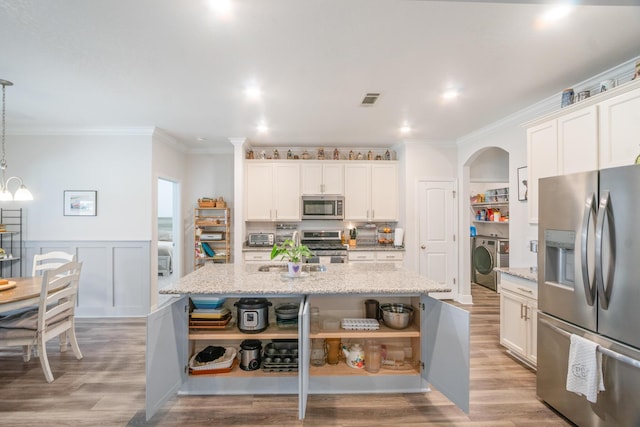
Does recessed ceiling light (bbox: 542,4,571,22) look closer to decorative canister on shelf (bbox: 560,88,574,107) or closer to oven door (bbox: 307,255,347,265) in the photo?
decorative canister on shelf (bbox: 560,88,574,107)

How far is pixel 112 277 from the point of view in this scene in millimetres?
4066

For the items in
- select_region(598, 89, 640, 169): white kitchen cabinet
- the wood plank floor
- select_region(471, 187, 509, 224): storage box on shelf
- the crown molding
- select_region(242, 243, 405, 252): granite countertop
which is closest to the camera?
select_region(598, 89, 640, 169): white kitchen cabinet

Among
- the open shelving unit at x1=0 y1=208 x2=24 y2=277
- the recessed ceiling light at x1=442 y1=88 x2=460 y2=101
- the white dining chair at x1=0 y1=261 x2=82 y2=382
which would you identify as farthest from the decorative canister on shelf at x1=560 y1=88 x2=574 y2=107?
the open shelving unit at x1=0 y1=208 x2=24 y2=277

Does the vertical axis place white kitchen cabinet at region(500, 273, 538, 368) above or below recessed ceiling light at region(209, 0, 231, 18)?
below

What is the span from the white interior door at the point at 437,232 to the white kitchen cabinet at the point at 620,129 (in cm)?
265

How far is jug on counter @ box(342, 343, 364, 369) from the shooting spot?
2355mm

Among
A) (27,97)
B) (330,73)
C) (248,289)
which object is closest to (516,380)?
(248,289)

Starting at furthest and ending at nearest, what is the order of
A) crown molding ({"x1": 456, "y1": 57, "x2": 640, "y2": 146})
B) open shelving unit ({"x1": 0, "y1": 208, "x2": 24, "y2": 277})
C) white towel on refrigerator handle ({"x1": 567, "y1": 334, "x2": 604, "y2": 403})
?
open shelving unit ({"x1": 0, "y1": 208, "x2": 24, "y2": 277}) → crown molding ({"x1": 456, "y1": 57, "x2": 640, "y2": 146}) → white towel on refrigerator handle ({"x1": 567, "y1": 334, "x2": 604, "y2": 403})

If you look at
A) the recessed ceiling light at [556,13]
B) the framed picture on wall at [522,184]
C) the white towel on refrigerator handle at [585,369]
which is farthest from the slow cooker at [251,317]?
the framed picture on wall at [522,184]

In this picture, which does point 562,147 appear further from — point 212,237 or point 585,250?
point 212,237

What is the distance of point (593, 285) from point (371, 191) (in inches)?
133

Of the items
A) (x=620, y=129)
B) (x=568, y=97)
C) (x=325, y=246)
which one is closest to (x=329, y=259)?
(x=325, y=246)

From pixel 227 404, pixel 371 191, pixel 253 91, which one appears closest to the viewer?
pixel 227 404

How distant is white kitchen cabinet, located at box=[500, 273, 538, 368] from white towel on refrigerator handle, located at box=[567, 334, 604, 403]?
0.70 m
